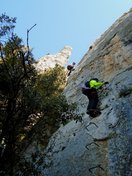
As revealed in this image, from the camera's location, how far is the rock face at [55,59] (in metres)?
43.7

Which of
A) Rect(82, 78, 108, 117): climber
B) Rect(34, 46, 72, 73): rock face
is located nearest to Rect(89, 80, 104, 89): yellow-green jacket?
Rect(82, 78, 108, 117): climber

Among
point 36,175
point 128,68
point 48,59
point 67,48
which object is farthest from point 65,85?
point 67,48

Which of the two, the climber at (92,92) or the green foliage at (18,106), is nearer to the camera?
the green foliage at (18,106)

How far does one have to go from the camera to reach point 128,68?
18.9m

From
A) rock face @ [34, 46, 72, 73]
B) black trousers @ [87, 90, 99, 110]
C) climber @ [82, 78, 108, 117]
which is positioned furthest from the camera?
rock face @ [34, 46, 72, 73]

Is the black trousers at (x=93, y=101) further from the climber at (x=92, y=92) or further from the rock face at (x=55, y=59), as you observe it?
the rock face at (x=55, y=59)

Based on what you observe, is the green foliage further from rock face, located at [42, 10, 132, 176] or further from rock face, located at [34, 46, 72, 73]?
rock face, located at [34, 46, 72, 73]

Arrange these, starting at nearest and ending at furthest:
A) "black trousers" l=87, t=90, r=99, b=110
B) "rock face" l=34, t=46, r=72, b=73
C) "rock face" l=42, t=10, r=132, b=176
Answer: "rock face" l=42, t=10, r=132, b=176, "black trousers" l=87, t=90, r=99, b=110, "rock face" l=34, t=46, r=72, b=73

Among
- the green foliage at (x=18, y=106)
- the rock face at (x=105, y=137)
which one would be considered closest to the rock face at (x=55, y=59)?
the rock face at (x=105, y=137)

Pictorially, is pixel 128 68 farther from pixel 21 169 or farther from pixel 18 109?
pixel 21 169

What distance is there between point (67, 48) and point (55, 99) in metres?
39.2

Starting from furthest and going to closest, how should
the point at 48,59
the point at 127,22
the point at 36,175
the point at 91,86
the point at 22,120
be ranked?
the point at 48,59 < the point at 127,22 < the point at 91,86 < the point at 22,120 < the point at 36,175

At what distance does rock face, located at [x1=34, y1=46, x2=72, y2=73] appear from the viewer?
43697 millimetres

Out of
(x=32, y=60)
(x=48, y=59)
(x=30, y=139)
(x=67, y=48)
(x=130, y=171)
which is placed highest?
(x=67, y=48)
